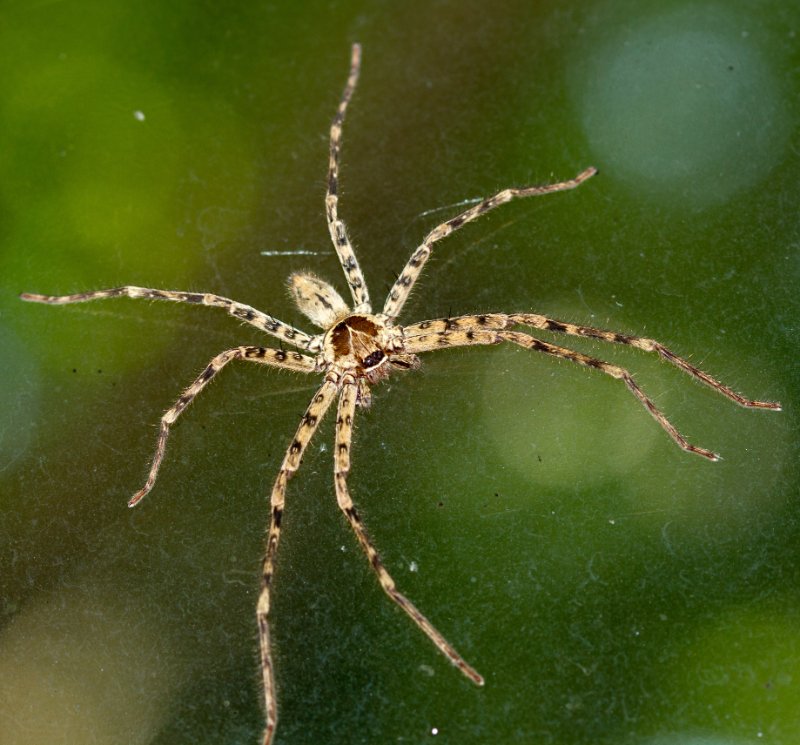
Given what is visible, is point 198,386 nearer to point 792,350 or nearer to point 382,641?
point 382,641

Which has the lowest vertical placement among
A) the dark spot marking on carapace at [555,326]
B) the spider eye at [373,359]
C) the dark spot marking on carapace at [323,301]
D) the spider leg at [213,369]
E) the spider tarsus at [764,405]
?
the spider leg at [213,369]

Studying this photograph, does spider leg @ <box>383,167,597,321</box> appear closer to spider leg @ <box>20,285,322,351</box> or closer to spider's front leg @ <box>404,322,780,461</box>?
spider's front leg @ <box>404,322,780,461</box>

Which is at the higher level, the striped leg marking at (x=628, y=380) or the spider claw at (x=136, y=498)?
the striped leg marking at (x=628, y=380)

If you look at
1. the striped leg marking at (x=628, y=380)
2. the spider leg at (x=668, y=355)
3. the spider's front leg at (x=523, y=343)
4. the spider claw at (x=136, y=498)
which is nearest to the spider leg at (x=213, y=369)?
the spider claw at (x=136, y=498)

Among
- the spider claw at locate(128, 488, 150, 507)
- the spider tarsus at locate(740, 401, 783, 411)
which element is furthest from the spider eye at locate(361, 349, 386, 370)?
the spider tarsus at locate(740, 401, 783, 411)

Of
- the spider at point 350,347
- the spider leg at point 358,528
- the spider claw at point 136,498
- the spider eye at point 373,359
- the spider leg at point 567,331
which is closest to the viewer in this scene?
the spider leg at point 358,528

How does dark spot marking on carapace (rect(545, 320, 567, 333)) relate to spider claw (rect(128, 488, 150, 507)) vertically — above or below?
above

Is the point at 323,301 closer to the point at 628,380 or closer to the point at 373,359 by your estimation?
the point at 373,359

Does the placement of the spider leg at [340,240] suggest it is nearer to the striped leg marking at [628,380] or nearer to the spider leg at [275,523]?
the spider leg at [275,523]

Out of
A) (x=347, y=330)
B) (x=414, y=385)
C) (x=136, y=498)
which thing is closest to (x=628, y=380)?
(x=414, y=385)
